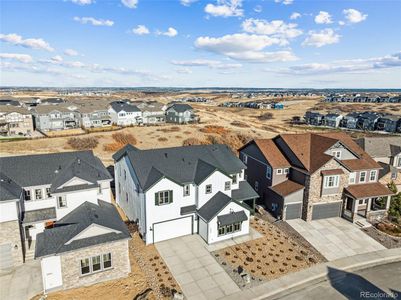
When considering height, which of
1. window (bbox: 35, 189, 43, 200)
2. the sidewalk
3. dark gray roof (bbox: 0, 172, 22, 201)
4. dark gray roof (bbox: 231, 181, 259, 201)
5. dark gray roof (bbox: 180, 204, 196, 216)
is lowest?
the sidewalk

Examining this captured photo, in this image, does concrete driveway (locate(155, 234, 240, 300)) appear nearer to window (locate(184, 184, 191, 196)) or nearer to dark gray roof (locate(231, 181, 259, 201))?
window (locate(184, 184, 191, 196))

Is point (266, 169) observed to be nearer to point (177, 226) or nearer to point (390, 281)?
point (177, 226)

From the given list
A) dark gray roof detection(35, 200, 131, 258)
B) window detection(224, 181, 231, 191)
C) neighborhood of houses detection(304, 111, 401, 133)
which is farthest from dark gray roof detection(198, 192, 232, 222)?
neighborhood of houses detection(304, 111, 401, 133)

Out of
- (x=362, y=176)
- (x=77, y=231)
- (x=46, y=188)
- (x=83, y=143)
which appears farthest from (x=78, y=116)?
(x=362, y=176)

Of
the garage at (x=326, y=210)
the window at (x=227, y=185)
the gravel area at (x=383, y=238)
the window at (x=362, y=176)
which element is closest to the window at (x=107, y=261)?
the window at (x=227, y=185)

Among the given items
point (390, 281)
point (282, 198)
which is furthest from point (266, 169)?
point (390, 281)

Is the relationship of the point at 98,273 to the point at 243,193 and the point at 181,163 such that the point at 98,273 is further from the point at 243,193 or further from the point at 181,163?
the point at 243,193
